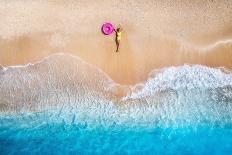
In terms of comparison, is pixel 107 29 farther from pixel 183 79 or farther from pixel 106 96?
pixel 183 79

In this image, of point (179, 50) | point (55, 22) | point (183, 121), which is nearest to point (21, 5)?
point (55, 22)

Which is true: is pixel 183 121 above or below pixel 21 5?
below

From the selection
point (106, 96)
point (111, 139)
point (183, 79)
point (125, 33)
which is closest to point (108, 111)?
point (106, 96)

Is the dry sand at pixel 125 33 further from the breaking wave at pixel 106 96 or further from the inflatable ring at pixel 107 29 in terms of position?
the breaking wave at pixel 106 96

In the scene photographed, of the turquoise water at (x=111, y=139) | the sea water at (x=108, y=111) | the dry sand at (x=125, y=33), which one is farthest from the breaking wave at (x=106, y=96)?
the dry sand at (x=125, y=33)

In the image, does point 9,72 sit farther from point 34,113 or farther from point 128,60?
point 128,60

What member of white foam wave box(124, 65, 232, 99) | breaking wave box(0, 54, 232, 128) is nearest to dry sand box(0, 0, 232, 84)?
white foam wave box(124, 65, 232, 99)
